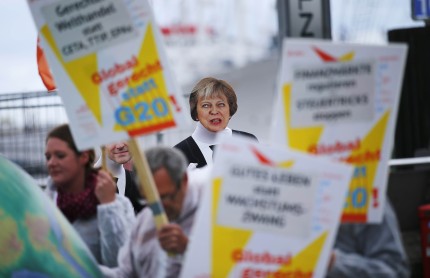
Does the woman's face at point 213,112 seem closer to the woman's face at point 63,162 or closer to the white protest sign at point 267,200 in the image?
the woman's face at point 63,162

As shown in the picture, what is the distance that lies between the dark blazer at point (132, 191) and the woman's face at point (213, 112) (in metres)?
0.59

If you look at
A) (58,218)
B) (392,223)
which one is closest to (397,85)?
(392,223)

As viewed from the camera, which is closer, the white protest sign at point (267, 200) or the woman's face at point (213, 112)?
the white protest sign at point (267, 200)

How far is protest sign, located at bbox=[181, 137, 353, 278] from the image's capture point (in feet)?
11.3

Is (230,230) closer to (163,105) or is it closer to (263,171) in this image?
(263,171)

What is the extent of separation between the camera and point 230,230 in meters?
3.49

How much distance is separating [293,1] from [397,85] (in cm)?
162

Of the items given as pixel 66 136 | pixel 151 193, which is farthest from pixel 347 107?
pixel 66 136

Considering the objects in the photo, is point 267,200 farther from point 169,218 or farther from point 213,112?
point 213,112

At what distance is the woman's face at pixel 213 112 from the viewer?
20.1 ft

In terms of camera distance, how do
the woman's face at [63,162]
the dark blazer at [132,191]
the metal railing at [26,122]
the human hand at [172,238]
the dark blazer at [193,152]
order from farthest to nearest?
the metal railing at [26,122] → the dark blazer at [193,152] → the dark blazer at [132,191] → the woman's face at [63,162] → the human hand at [172,238]

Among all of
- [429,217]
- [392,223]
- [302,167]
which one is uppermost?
[302,167]

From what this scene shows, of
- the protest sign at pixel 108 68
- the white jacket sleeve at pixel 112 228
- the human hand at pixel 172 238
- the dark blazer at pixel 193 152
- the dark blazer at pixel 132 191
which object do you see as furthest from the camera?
the dark blazer at pixel 193 152

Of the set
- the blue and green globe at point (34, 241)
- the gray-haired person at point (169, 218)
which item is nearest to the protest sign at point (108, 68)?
the gray-haired person at point (169, 218)
